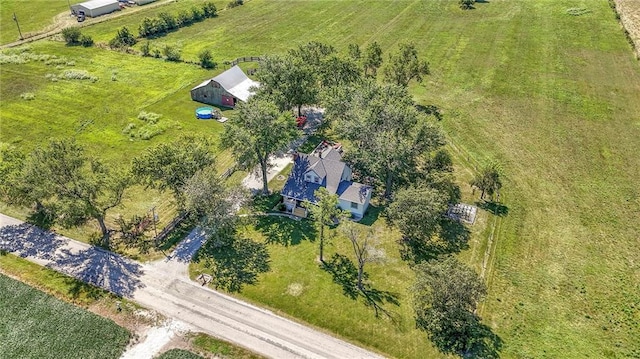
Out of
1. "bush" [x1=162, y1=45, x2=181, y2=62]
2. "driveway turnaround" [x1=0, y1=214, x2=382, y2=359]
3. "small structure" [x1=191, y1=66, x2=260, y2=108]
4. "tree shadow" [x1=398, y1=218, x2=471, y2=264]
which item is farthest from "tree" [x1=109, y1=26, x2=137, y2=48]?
"tree shadow" [x1=398, y1=218, x2=471, y2=264]

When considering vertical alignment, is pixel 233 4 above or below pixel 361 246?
above

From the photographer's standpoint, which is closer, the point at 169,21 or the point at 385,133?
the point at 385,133

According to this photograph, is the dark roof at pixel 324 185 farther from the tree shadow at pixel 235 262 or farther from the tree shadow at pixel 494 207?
the tree shadow at pixel 494 207

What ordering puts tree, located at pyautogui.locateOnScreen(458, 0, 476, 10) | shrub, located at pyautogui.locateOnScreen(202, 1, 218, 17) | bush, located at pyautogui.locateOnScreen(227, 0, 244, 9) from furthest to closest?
bush, located at pyautogui.locateOnScreen(227, 0, 244, 9)
tree, located at pyautogui.locateOnScreen(458, 0, 476, 10)
shrub, located at pyautogui.locateOnScreen(202, 1, 218, 17)

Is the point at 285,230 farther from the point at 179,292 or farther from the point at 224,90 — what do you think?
the point at 224,90

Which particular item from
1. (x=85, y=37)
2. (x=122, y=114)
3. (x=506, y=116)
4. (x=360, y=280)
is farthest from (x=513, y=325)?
(x=85, y=37)

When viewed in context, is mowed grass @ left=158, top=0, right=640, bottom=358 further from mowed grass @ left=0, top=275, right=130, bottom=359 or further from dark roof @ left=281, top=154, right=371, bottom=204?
mowed grass @ left=0, top=275, right=130, bottom=359

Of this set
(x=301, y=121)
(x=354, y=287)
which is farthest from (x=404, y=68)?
(x=354, y=287)
